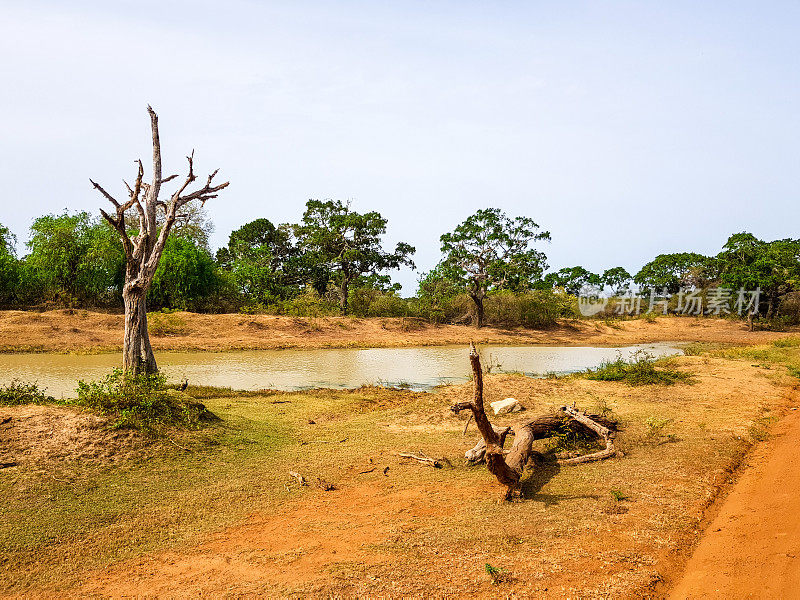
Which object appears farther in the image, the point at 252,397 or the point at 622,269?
the point at 622,269

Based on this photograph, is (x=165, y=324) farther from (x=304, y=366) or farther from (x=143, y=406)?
(x=143, y=406)

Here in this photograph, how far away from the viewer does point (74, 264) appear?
→ 3194 centimetres

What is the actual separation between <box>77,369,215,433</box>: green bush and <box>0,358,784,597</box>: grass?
18.4 inches

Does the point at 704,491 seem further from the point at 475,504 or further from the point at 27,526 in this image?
the point at 27,526

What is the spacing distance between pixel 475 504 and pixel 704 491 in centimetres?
273

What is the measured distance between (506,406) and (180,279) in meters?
26.8

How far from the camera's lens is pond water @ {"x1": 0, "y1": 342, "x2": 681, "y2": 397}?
1529 centimetres

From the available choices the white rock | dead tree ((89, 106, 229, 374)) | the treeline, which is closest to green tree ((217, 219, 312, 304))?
the treeline

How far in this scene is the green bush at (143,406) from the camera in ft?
25.6

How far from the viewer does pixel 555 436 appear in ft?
27.0

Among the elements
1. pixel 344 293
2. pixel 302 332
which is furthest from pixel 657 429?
pixel 344 293

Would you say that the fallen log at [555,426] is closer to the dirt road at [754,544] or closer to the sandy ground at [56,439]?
the dirt road at [754,544]

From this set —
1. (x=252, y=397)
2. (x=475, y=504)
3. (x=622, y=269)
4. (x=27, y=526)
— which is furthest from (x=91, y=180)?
(x=622, y=269)

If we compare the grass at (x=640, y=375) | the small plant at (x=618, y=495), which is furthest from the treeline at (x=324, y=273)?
the small plant at (x=618, y=495)
